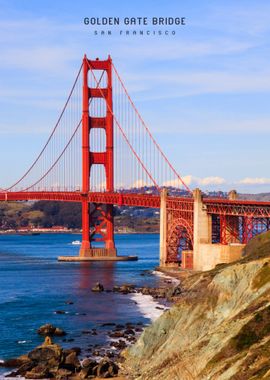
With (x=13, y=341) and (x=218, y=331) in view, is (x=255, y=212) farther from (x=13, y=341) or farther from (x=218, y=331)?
Answer: (x=218, y=331)

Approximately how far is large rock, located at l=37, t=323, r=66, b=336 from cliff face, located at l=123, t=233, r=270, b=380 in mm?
10040

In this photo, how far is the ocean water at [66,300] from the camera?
63500 millimetres

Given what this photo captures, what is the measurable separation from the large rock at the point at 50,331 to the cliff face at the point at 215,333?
10.0 metres

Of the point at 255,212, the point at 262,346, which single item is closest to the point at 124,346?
the point at 262,346

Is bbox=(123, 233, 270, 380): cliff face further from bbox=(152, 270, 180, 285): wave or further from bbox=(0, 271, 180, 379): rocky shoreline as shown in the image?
bbox=(152, 270, 180, 285): wave

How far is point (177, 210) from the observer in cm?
10725

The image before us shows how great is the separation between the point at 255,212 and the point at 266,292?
1659 inches

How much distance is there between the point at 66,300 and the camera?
84250 millimetres

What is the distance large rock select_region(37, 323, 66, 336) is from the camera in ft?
210

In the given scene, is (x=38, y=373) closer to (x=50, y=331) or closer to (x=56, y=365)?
(x=56, y=365)

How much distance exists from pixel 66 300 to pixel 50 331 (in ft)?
64.8

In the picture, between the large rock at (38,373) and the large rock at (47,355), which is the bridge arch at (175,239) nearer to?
the large rock at (47,355)

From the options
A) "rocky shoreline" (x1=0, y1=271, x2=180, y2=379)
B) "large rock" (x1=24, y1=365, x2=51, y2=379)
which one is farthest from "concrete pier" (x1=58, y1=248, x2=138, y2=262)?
"large rock" (x1=24, y1=365, x2=51, y2=379)

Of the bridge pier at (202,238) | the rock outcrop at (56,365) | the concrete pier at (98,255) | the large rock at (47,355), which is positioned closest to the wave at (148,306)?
the bridge pier at (202,238)
